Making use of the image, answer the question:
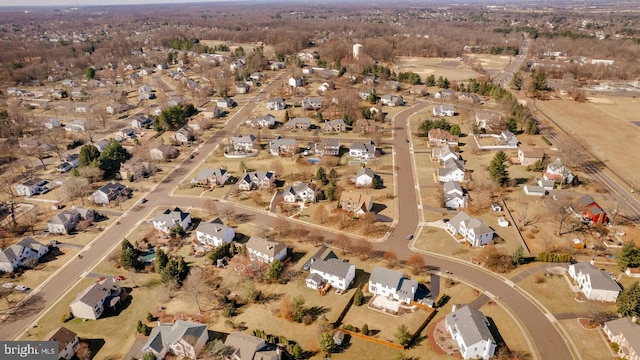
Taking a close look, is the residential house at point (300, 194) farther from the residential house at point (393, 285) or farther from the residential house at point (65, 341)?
the residential house at point (65, 341)

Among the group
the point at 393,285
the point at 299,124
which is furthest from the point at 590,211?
the point at 299,124

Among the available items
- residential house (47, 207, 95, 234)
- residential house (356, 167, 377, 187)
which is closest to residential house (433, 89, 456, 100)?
residential house (356, 167, 377, 187)

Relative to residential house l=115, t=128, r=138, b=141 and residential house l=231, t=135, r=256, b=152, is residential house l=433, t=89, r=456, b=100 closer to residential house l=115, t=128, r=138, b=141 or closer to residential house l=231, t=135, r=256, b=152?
residential house l=231, t=135, r=256, b=152

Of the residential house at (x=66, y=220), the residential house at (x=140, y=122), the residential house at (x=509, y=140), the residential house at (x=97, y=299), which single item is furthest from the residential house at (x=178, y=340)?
the residential house at (x=140, y=122)

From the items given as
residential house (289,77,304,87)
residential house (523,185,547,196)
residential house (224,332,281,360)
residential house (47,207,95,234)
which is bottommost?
residential house (224,332,281,360)

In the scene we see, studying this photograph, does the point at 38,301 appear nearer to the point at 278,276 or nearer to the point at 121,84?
the point at 278,276

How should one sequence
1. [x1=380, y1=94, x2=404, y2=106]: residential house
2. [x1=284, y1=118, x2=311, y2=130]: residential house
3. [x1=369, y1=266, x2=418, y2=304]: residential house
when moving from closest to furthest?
[x1=369, y1=266, x2=418, y2=304]: residential house, [x1=284, y1=118, x2=311, y2=130]: residential house, [x1=380, y1=94, x2=404, y2=106]: residential house
